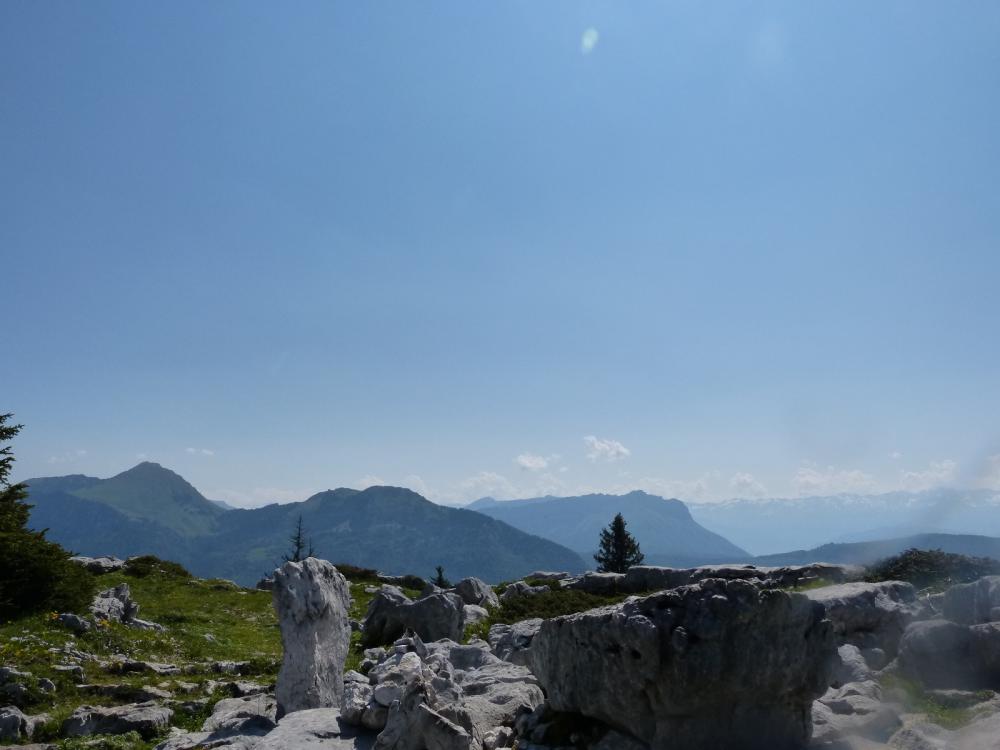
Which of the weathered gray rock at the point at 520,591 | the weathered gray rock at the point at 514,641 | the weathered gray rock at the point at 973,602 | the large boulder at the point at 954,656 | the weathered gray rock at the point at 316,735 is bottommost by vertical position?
the weathered gray rock at the point at 520,591

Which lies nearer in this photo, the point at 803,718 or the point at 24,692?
the point at 803,718

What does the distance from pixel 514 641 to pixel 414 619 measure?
7.47 metres

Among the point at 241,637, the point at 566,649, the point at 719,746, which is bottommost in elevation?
the point at 241,637

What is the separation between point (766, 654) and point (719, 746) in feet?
6.48

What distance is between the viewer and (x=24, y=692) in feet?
65.6

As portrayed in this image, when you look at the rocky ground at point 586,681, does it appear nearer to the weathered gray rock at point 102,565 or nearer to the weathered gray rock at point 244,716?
the weathered gray rock at point 244,716

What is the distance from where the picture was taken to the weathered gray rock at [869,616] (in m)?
20.1

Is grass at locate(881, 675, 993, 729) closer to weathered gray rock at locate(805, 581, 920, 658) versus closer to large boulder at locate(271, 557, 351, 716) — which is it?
weathered gray rock at locate(805, 581, 920, 658)

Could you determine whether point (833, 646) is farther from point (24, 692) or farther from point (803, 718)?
point (24, 692)

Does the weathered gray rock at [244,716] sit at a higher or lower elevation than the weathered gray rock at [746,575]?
lower

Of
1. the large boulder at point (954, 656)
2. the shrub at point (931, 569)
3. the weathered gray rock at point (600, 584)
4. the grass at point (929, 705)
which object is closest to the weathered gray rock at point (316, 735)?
the grass at point (929, 705)

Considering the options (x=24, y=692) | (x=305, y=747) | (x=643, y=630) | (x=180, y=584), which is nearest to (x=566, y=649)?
(x=643, y=630)

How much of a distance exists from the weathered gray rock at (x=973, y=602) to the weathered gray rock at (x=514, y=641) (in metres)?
13.0

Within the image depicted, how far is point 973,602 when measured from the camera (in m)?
18.3
